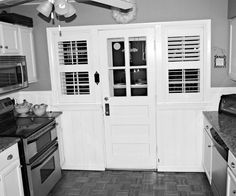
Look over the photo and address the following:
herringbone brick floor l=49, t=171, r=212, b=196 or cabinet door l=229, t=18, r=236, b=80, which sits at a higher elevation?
cabinet door l=229, t=18, r=236, b=80

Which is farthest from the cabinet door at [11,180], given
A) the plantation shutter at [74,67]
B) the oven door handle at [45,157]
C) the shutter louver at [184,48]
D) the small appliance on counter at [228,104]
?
the small appliance on counter at [228,104]

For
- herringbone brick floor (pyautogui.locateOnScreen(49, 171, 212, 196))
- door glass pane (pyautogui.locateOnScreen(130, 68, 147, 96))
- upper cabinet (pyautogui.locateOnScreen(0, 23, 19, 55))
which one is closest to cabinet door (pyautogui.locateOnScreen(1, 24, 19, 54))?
upper cabinet (pyautogui.locateOnScreen(0, 23, 19, 55))

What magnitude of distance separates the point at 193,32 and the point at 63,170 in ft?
8.89

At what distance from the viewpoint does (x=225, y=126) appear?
2760 millimetres

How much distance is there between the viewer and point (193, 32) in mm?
3375

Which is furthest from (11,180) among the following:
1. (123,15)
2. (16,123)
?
(123,15)

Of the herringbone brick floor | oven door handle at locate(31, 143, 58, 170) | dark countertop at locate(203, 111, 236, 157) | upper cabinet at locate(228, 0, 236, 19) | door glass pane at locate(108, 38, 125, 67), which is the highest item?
upper cabinet at locate(228, 0, 236, 19)

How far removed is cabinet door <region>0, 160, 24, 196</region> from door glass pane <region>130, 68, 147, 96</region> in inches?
70.4

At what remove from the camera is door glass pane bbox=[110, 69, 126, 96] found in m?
3.63

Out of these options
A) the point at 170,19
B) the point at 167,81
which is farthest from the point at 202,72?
the point at 170,19

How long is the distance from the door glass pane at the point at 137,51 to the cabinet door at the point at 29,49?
1.38m

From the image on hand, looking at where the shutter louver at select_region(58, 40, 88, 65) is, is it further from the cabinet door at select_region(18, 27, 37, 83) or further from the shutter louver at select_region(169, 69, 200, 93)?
the shutter louver at select_region(169, 69, 200, 93)

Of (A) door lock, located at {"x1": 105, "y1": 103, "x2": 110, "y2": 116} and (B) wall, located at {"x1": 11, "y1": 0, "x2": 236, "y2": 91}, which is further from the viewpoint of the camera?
(A) door lock, located at {"x1": 105, "y1": 103, "x2": 110, "y2": 116}

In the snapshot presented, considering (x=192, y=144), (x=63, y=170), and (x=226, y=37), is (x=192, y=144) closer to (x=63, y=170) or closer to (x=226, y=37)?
(x=226, y=37)
